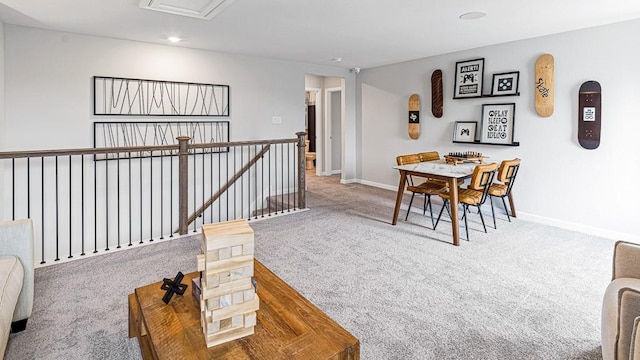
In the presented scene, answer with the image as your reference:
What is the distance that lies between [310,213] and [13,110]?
11.5ft

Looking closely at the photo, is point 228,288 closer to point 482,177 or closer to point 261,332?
point 261,332

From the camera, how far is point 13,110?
388 cm

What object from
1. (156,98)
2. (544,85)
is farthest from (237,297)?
(544,85)

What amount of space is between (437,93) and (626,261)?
4.05 meters

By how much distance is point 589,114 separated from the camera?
3934 millimetres

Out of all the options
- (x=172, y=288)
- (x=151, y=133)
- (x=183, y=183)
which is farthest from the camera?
(x=151, y=133)

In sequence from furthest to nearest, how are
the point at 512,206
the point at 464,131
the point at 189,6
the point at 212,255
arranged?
the point at 464,131 → the point at 512,206 → the point at 189,6 → the point at 212,255

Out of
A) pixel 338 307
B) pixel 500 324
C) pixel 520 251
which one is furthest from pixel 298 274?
pixel 520 251

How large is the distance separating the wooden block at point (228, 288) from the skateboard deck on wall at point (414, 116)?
16.4 feet

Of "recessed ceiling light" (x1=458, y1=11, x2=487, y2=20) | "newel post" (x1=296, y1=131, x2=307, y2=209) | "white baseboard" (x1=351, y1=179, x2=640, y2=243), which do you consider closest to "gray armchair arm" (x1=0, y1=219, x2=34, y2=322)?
"newel post" (x1=296, y1=131, x2=307, y2=209)

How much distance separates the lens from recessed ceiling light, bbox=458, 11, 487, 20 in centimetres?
339

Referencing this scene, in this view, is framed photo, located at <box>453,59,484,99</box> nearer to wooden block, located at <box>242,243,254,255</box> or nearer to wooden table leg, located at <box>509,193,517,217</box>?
wooden table leg, located at <box>509,193,517,217</box>

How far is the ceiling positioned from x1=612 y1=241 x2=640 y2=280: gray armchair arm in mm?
2279

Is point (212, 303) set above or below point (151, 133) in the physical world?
below
